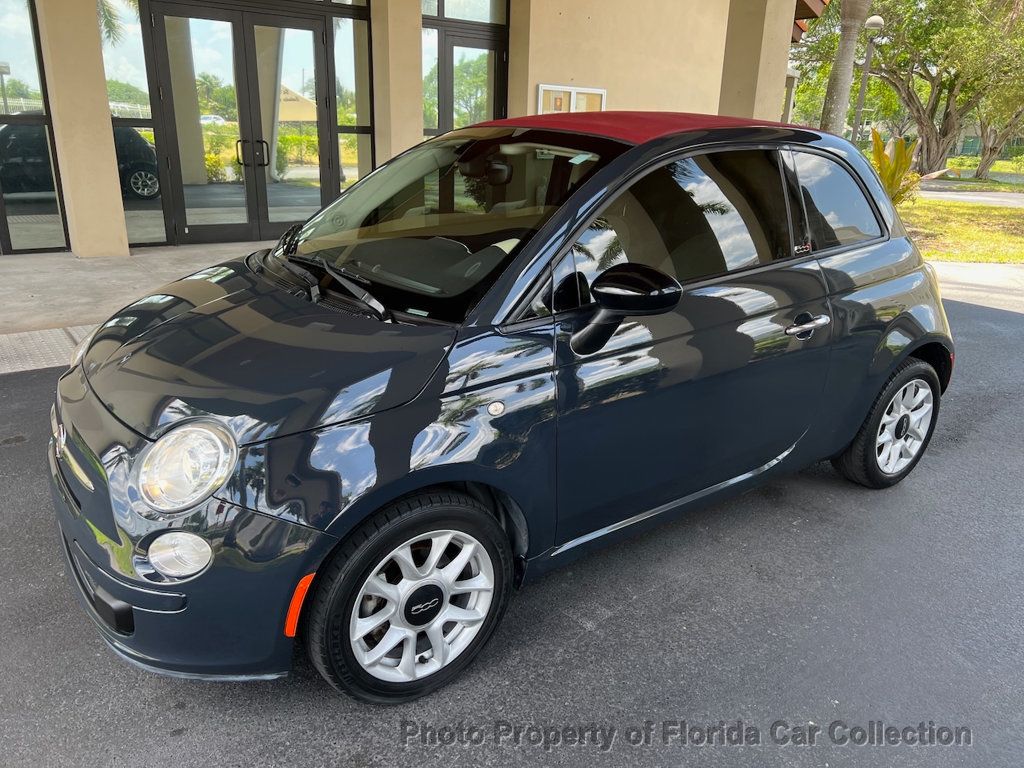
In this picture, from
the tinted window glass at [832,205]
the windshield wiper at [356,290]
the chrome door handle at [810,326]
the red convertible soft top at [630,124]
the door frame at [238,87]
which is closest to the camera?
the windshield wiper at [356,290]

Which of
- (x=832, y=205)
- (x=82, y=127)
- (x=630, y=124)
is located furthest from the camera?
(x=82, y=127)

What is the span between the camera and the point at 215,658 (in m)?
2.13

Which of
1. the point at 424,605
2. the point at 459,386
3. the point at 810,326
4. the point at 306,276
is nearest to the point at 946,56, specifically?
the point at 810,326

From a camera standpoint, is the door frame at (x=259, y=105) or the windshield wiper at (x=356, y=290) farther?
the door frame at (x=259, y=105)

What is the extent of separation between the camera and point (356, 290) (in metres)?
2.64

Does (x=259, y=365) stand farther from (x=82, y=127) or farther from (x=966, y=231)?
(x=966, y=231)

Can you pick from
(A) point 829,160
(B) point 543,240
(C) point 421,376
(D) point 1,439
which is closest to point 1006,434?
(A) point 829,160

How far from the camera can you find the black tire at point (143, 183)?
→ 935 centimetres

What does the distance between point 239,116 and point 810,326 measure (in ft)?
28.5

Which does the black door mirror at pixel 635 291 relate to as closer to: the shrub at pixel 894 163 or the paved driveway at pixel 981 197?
the shrub at pixel 894 163

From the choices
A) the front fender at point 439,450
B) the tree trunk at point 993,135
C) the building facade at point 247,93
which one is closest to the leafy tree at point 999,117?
the tree trunk at point 993,135

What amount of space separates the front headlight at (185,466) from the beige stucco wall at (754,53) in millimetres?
9138

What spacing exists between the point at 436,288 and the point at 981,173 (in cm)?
3934

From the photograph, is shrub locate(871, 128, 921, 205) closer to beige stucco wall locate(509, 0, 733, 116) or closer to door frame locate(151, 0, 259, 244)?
beige stucco wall locate(509, 0, 733, 116)
